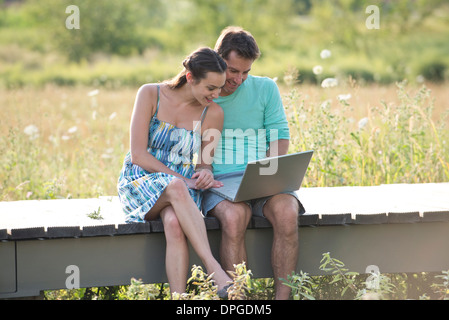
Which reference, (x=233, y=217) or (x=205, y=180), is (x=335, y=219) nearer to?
(x=233, y=217)

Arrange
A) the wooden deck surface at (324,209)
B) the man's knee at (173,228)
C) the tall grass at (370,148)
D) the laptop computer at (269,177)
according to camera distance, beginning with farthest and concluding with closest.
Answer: the tall grass at (370,148)
the wooden deck surface at (324,209)
the man's knee at (173,228)
the laptop computer at (269,177)

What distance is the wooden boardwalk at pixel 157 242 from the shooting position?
2834 mm

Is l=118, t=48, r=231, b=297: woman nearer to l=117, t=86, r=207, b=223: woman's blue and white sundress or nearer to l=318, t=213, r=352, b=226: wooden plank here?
l=117, t=86, r=207, b=223: woman's blue and white sundress

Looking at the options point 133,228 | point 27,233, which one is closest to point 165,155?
point 133,228

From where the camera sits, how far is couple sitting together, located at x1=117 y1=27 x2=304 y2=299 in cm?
283

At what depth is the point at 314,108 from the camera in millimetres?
4586

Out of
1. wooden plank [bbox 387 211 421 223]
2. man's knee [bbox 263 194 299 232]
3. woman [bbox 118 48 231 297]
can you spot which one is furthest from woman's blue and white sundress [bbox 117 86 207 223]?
wooden plank [bbox 387 211 421 223]

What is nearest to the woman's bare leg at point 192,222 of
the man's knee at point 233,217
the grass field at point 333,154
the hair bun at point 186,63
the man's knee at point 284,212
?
the man's knee at point 233,217

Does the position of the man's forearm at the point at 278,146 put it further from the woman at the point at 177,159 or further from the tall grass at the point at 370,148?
the tall grass at the point at 370,148

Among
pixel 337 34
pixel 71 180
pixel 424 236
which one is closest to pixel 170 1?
pixel 337 34

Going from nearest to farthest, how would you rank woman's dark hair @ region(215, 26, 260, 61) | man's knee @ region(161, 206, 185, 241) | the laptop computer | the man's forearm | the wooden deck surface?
the laptop computer
man's knee @ region(161, 206, 185, 241)
the wooden deck surface
woman's dark hair @ region(215, 26, 260, 61)
the man's forearm
